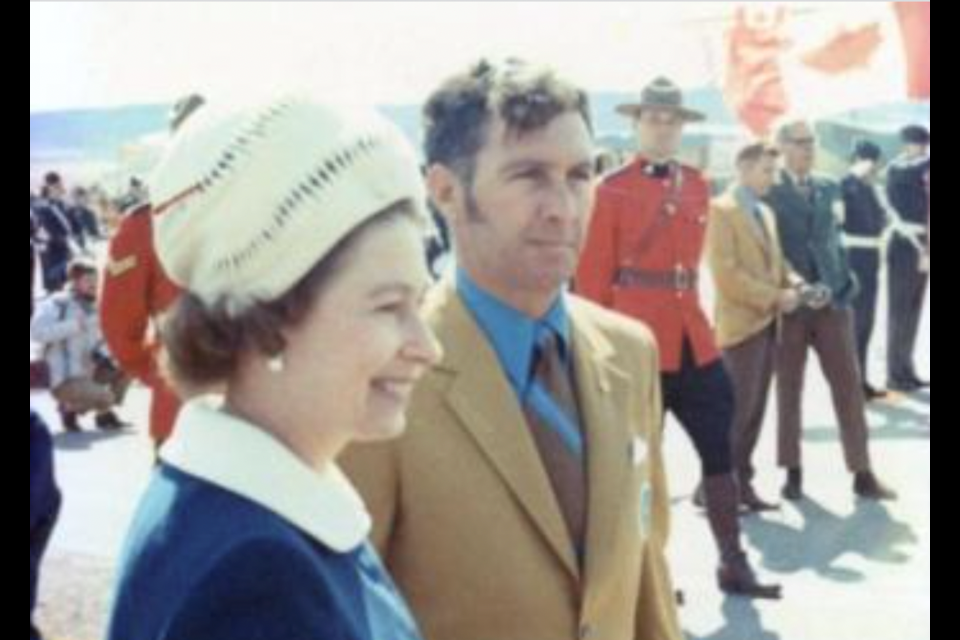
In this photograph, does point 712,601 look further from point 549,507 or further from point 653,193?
point 549,507

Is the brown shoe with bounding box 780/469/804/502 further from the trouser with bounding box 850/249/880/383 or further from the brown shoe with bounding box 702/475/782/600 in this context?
the trouser with bounding box 850/249/880/383

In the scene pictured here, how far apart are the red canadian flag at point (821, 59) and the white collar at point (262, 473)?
5.54m

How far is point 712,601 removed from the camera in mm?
4934

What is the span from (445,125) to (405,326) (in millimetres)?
718

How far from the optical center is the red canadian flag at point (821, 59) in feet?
20.9

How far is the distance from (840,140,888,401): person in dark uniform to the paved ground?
2.58ft

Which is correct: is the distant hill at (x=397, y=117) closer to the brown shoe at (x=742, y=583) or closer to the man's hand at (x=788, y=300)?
the man's hand at (x=788, y=300)

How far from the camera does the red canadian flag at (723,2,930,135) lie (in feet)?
20.9

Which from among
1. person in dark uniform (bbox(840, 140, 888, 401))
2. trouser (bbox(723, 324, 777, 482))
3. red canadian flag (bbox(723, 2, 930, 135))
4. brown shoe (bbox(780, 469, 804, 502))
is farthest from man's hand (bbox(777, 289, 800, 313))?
person in dark uniform (bbox(840, 140, 888, 401))

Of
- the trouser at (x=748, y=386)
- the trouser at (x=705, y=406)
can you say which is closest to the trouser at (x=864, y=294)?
the trouser at (x=748, y=386)

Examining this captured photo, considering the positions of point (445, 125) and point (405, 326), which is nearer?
point (405, 326)
